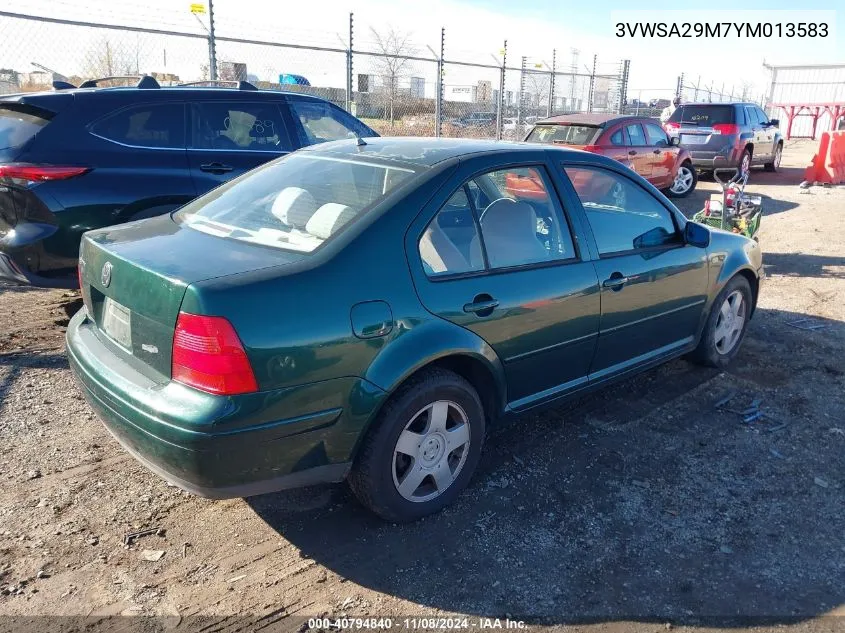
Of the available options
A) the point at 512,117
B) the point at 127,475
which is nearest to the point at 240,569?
the point at 127,475

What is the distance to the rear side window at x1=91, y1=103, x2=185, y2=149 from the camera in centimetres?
513

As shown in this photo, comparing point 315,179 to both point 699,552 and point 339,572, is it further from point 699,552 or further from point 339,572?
point 699,552

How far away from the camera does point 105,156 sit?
5.00m

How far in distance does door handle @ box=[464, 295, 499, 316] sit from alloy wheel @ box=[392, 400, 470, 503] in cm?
42

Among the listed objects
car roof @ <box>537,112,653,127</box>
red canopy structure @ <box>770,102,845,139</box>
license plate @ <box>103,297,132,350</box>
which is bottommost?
license plate @ <box>103,297,132,350</box>

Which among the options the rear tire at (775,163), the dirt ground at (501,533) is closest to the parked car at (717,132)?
the rear tire at (775,163)

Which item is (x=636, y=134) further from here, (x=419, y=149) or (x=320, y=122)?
(x=419, y=149)

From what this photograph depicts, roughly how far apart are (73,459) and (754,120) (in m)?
17.0

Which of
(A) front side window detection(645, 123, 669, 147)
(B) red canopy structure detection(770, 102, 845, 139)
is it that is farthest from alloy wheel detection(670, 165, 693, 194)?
(B) red canopy structure detection(770, 102, 845, 139)

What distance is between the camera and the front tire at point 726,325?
479cm

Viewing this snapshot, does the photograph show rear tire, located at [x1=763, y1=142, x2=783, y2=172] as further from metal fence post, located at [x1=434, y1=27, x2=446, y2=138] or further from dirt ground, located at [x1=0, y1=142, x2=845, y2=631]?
dirt ground, located at [x1=0, y1=142, x2=845, y2=631]

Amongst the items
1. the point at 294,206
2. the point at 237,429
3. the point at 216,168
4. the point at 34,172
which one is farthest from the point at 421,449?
the point at 216,168

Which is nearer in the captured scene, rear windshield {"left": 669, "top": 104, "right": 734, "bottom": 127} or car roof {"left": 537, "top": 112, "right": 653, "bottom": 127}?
car roof {"left": 537, "top": 112, "right": 653, "bottom": 127}

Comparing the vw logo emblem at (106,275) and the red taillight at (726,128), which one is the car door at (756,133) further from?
the vw logo emblem at (106,275)
